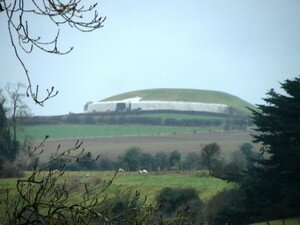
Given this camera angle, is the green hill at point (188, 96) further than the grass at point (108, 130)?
Yes

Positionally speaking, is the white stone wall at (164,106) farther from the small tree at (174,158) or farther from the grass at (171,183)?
the grass at (171,183)

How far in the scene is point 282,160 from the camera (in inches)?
982

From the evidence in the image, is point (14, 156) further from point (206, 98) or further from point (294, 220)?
point (206, 98)

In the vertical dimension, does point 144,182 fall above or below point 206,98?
below

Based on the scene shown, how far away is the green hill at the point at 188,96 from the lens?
127375mm

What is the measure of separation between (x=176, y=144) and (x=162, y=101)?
6557 cm

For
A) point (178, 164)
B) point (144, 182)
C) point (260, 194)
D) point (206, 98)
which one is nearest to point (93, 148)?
point (178, 164)

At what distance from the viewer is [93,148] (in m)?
55.9

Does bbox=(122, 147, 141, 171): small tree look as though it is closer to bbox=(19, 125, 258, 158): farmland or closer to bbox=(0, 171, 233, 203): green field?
bbox=(19, 125, 258, 158): farmland

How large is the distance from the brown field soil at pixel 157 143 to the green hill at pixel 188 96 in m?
58.4

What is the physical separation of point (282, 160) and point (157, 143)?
115ft

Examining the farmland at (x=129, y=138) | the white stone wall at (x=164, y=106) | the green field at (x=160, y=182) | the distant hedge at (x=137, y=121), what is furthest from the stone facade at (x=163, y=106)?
the green field at (x=160, y=182)

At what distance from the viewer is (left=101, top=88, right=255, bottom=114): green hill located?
127 metres

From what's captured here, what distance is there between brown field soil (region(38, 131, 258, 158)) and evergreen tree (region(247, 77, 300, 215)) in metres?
25.4
